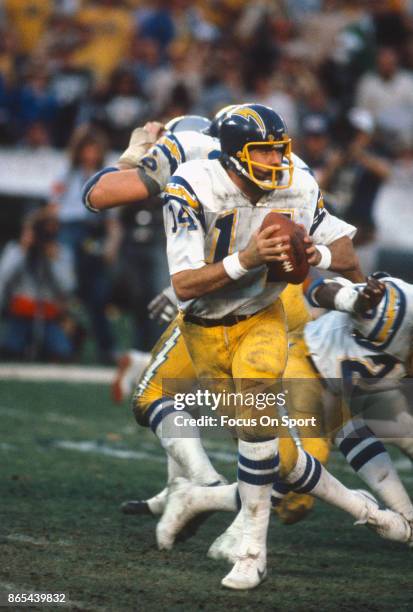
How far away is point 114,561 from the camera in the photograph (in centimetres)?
442

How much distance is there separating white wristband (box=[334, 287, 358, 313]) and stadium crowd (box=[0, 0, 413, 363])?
3371 millimetres

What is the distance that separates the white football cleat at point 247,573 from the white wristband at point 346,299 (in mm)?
980

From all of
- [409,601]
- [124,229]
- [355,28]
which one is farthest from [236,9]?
[409,601]

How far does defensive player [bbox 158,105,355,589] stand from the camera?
14.0ft

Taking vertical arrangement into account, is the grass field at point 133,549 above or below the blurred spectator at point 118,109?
above

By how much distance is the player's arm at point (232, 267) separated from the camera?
13.8 ft

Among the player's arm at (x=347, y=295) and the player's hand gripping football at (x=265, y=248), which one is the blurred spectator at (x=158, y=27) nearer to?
the player's arm at (x=347, y=295)

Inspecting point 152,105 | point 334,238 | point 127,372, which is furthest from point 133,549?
point 152,105

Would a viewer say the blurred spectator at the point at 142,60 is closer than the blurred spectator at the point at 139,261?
No

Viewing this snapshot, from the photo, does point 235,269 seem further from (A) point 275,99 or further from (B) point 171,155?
(A) point 275,99

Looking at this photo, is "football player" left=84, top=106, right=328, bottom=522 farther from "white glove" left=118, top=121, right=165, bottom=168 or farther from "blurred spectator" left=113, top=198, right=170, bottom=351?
"blurred spectator" left=113, top=198, right=170, bottom=351

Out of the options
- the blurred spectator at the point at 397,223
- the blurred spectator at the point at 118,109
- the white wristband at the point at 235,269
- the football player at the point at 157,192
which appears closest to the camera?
the white wristband at the point at 235,269

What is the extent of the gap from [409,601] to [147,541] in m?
1.13

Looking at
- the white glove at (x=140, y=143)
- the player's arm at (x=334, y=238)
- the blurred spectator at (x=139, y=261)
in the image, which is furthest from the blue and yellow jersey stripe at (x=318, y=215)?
the blurred spectator at (x=139, y=261)
